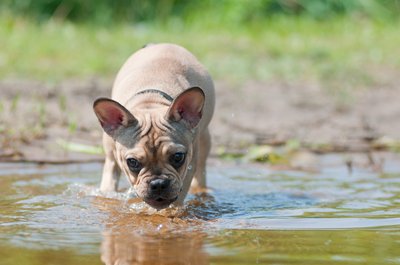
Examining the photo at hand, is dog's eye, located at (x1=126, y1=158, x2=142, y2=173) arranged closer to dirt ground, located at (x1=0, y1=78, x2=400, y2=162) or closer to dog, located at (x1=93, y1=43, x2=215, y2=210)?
dog, located at (x1=93, y1=43, x2=215, y2=210)

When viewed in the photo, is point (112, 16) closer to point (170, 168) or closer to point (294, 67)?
point (294, 67)

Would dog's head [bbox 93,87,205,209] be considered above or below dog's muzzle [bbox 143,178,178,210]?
above

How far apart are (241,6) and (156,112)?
34.7ft


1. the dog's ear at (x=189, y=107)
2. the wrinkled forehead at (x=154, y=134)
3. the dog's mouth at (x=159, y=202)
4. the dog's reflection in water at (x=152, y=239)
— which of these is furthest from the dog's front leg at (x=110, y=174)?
the dog's mouth at (x=159, y=202)

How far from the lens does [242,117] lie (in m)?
11.1

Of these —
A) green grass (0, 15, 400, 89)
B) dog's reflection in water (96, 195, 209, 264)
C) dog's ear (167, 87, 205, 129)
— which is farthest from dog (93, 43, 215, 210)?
green grass (0, 15, 400, 89)

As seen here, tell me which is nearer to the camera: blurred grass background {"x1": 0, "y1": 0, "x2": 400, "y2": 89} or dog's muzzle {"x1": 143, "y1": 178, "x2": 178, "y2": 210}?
dog's muzzle {"x1": 143, "y1": 178, "x2": 178, "y2": 210}

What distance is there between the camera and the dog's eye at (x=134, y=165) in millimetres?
6461

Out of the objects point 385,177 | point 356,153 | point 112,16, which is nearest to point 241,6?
point 112,16

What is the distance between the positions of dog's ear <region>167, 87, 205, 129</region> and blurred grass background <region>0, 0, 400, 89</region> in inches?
220

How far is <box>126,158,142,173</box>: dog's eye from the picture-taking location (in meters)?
6.46

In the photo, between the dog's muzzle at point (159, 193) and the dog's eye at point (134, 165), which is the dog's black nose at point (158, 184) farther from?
the dog's eye at point (134, 165)

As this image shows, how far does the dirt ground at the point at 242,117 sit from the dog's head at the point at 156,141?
8.42 feet

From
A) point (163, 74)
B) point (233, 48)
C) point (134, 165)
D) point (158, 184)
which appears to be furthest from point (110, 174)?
point (233, 48)
